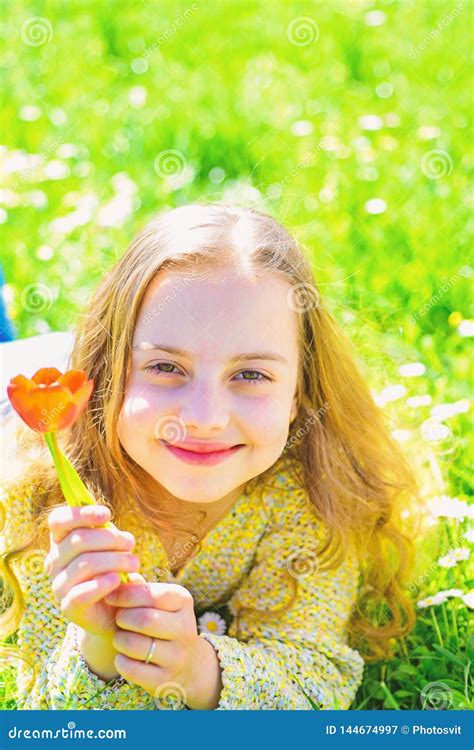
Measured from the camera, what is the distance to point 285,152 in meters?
2.76

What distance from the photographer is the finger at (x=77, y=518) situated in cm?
119

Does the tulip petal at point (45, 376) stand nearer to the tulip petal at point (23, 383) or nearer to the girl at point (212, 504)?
the tulip petal at point (23, 383)

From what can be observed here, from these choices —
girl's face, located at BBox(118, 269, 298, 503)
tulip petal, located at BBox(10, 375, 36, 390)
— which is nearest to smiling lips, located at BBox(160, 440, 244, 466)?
girl's face, located at BBox(118, 269, 298, 503)

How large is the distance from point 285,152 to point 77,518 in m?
1.74

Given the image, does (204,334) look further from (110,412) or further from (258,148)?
(258,148)

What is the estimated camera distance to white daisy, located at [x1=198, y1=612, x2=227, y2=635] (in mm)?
1663

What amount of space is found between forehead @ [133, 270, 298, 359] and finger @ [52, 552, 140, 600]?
0.30 metres

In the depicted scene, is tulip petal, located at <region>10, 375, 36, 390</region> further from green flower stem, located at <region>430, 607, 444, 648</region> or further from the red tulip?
green flower stem, located at <region>430, 607, 444, 648</region>

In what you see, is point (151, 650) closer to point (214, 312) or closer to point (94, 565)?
point (94, 565)

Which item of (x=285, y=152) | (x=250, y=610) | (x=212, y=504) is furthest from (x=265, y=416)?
(x=285, y=152)

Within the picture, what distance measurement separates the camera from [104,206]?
8.48 ft
